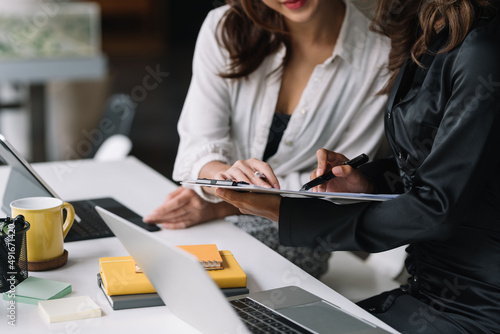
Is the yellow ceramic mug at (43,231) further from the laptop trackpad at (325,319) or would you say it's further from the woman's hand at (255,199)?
the laptop trackpad at (325,319)

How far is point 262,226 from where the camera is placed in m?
1.93

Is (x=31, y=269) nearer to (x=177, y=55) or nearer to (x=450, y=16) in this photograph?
(x=450, y=16)

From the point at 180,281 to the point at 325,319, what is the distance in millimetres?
277

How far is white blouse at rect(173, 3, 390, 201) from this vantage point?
1875 mm

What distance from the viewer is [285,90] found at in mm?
1952

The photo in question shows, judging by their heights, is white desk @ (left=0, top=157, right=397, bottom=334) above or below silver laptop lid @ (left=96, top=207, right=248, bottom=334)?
below

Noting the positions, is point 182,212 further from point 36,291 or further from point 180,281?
point 180,281

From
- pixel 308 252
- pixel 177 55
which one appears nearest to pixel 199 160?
pixel 308 252

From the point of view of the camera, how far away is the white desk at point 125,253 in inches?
42.8

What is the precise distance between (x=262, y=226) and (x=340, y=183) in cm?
50

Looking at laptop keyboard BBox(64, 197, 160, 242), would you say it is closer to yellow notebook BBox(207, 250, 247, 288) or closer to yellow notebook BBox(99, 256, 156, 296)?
yellow notebook BBox(99, 256, 156, 296)

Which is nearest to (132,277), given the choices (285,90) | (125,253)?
(125,253)

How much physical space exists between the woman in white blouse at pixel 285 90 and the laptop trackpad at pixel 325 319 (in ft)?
2.35

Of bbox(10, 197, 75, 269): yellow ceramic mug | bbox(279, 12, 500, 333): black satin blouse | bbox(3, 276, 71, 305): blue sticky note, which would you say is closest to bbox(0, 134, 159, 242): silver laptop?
bbox(10, 197, 75, 269): yellow ceramic mug
